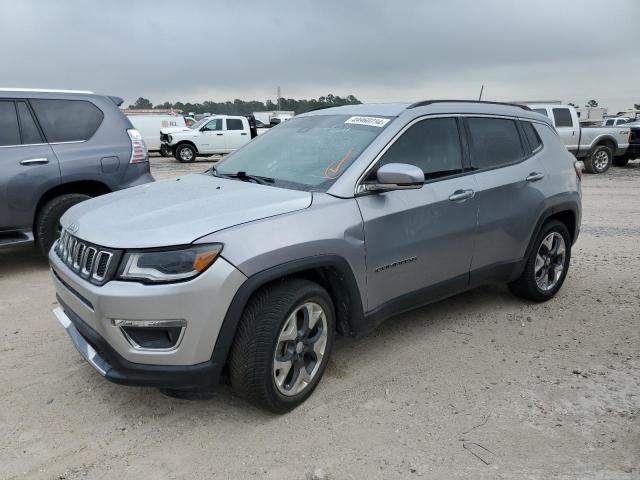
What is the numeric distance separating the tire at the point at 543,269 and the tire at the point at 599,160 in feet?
42.8

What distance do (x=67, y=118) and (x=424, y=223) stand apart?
432 cm

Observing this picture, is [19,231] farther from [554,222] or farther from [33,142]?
[554,222]

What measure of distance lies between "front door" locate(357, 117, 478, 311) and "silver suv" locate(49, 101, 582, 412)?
0.01m

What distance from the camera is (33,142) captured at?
5645mm

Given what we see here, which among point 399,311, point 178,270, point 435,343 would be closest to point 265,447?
point 178,270

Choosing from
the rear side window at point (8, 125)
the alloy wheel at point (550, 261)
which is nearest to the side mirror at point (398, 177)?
the alloy wheel at point (550, 261)

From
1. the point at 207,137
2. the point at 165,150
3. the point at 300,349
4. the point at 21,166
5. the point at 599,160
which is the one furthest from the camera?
the point at 165,150

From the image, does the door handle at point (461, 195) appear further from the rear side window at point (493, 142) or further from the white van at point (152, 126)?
the white van at point (152, 126)

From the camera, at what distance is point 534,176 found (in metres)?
4.46

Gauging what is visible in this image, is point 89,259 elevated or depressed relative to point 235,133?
depressed

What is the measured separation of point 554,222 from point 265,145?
260 cm

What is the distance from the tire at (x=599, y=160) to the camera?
53.7 feet

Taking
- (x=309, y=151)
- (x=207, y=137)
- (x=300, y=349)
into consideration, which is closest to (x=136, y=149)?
(x=309, y=151)

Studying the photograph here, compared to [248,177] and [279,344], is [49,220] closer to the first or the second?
[248,177]
